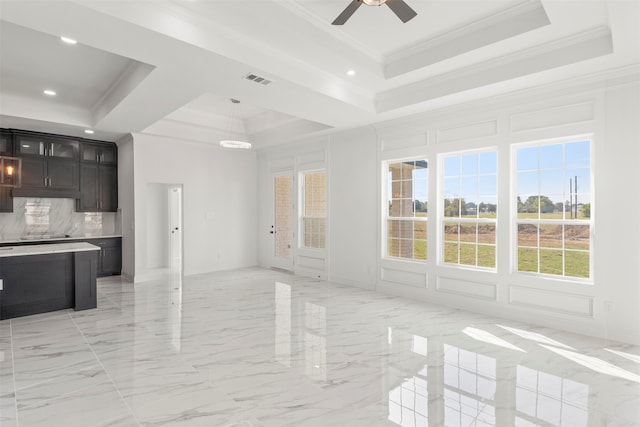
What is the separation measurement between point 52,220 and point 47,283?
2.96 meters

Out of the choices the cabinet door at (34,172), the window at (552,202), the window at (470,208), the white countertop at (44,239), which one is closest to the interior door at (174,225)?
the white countertop at (44,239)

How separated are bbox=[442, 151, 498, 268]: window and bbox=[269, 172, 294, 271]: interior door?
3737mm

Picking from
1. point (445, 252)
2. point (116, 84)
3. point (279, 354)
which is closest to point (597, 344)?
point (445, 252)

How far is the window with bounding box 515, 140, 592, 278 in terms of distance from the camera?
416 centimetres

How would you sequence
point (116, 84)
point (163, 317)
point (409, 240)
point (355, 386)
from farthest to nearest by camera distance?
point (409, 240)
point (116, 84)
point (163, 317)
point (355, 386)

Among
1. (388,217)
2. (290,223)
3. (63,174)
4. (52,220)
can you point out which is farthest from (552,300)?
(52,220)

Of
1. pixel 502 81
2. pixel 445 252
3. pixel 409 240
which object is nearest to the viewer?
pixel 502 81

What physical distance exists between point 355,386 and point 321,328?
A: 4.58ft

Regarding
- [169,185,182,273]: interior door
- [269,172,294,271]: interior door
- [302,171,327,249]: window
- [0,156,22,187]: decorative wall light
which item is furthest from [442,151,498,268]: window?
[0,156,22,187]: decorative wall light

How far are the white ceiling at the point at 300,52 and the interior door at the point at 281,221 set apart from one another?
2955 mm

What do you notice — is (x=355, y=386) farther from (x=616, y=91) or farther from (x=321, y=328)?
(x=616, y=91)

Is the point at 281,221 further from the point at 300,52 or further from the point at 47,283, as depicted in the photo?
the point at 300,52

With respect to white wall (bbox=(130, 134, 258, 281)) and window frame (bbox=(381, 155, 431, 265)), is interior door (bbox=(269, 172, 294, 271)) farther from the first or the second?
window frame (bbox=(381, 155, 431, 265))

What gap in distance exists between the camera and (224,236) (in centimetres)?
803
